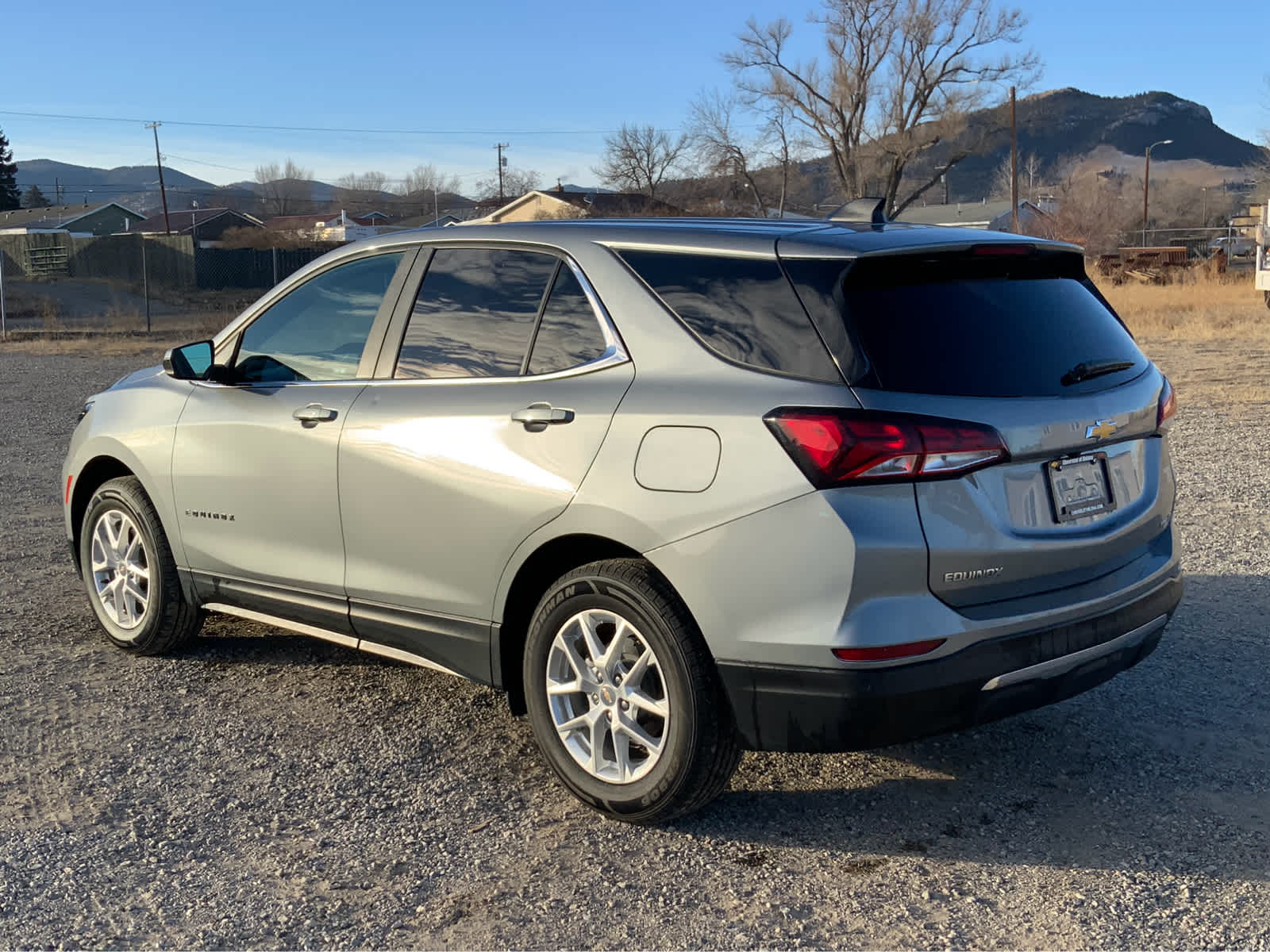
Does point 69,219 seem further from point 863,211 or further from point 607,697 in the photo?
point 607,697

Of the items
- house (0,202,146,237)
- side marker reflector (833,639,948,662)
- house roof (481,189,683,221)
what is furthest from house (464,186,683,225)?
side marker reflector (833,639,948,662)

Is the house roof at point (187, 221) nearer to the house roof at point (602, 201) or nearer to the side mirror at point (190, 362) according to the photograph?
the house roof at point (602, 201)

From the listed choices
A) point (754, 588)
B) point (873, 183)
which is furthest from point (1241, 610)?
point (873, 183)

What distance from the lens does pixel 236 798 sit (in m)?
3.89

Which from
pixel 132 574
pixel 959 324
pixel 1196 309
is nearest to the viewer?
pixel 959 324

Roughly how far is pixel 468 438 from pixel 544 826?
1219 millimetres

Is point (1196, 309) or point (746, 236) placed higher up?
point (746, 236)

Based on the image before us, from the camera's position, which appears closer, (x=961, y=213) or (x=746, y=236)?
(x=746, y=236)

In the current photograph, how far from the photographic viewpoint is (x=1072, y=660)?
3.44 m

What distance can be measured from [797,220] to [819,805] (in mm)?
1860

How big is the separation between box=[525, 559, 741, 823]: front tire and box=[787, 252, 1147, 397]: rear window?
0.88 meters

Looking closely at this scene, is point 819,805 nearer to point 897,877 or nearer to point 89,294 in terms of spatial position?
point 897,877

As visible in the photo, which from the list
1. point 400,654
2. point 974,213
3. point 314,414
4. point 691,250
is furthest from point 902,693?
point 974,213

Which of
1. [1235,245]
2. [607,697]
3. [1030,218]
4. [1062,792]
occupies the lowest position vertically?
[1062,792]
